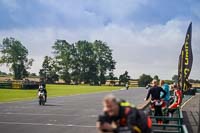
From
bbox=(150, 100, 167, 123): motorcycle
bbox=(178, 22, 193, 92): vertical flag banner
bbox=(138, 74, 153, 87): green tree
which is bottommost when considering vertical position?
bbox=(150, 100, 167, 123): motorcycle

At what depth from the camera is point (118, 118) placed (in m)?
6.32

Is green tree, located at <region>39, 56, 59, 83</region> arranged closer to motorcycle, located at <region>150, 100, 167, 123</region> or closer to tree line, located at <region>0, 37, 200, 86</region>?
tree line, located at <region>0, 37, 200, 86</region>

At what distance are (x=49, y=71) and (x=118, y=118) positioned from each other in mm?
151045

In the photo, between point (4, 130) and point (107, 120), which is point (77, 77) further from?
point (107, 120)

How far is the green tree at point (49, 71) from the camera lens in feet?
502

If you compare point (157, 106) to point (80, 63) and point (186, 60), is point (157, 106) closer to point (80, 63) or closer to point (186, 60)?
point (186, 60)

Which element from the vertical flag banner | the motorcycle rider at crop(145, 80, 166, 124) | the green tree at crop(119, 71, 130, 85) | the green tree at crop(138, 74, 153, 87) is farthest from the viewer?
the green tree at crop(119, 71, 130, 85)

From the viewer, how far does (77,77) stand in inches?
6211

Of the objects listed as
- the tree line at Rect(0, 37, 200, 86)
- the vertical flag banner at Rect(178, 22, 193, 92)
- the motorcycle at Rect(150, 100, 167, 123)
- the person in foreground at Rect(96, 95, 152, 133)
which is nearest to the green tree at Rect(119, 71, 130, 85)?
the tree line at Rect(0, 37, 200, 86)

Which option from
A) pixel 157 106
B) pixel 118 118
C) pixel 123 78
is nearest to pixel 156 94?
pixel 157 106

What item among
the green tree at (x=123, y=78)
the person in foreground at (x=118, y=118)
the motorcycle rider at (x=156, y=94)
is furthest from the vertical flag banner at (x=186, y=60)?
the green tree at (x=123, y=78)

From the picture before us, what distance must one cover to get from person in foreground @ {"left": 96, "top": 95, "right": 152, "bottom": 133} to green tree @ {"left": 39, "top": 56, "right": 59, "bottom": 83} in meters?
146

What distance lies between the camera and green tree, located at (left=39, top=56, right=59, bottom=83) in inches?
6026

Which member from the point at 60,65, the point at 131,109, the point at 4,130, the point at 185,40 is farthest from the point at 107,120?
the point at 60,65
